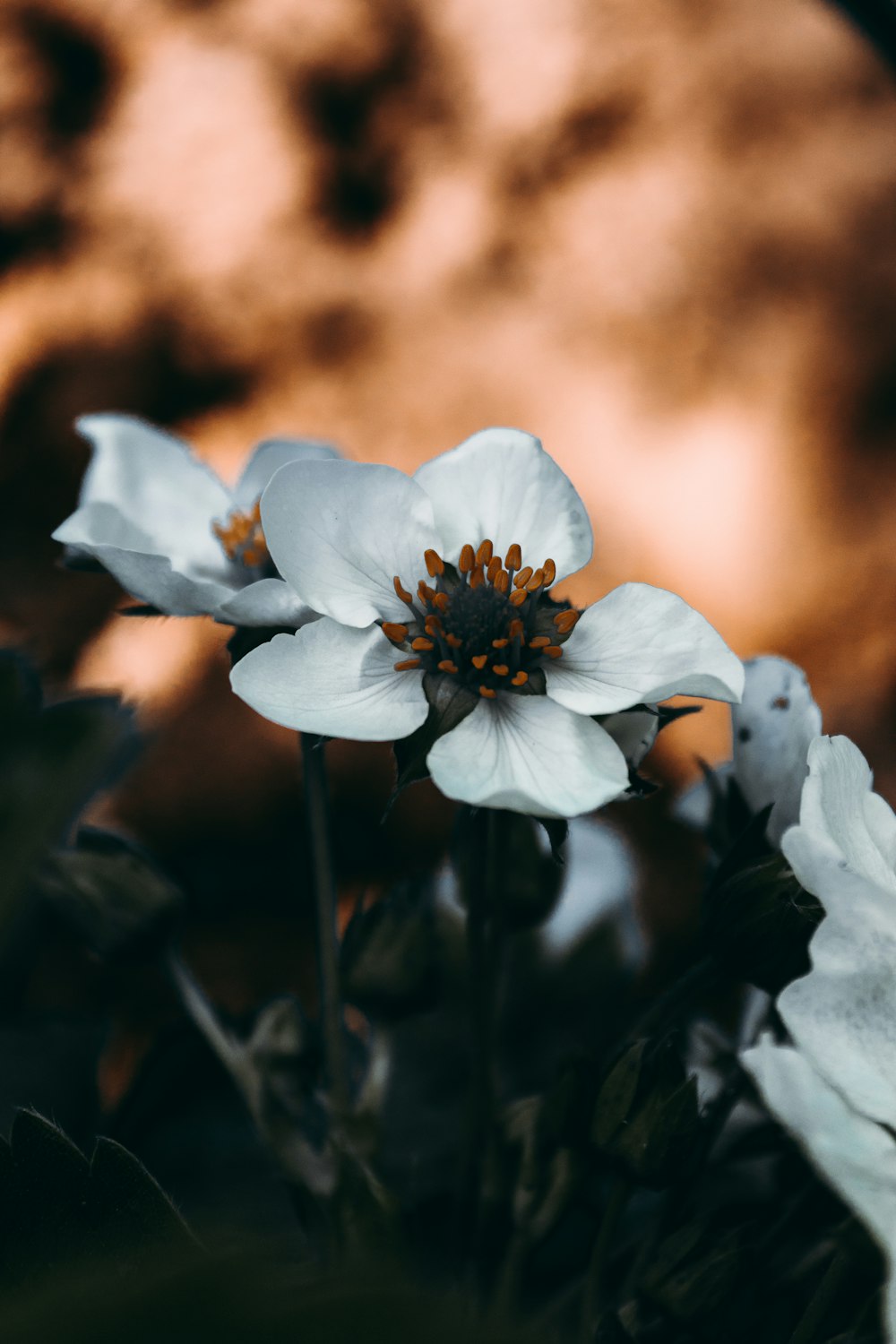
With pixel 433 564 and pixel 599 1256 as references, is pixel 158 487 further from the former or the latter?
pixel 599 1256

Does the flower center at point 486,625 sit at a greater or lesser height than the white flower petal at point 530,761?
greater

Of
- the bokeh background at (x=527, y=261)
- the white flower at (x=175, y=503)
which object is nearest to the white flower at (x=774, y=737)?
the white flower at (x=175, y=503)

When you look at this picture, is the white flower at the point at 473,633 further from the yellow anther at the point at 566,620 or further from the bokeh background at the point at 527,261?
the bokeh background at the point at 527,261

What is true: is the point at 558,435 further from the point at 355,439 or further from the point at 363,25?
the point at 363,25

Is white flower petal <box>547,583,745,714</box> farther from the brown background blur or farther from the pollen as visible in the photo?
the brown background blur

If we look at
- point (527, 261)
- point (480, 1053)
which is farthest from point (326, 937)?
point (527, 261)

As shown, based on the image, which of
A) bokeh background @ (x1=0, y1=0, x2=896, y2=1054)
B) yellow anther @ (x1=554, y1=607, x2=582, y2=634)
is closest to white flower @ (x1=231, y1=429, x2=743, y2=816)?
yellow anther @ (x1=554, y1=607, x2=582, y2=634)
